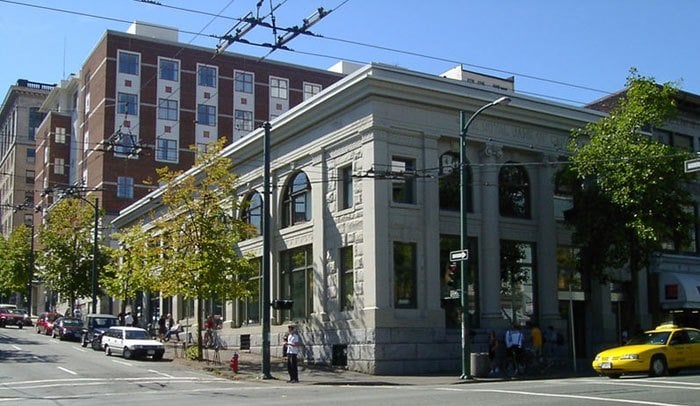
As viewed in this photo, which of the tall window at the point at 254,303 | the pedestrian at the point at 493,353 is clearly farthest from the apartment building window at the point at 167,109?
the pedestrian at the point at 493,353

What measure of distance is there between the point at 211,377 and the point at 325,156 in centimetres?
1050

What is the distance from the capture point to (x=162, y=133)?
72.6 metres

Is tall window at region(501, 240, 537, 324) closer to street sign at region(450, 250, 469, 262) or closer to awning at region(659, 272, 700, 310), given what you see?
street sign at region(450, 250, 469, 262)

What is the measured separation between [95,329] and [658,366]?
2751cm

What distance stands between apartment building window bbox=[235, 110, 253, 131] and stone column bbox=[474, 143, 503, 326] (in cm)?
4539

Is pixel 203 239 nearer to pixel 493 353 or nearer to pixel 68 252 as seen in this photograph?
pixel 493 353

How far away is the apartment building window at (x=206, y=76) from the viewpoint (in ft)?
244

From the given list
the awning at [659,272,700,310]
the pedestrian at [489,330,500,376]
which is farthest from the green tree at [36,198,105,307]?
the awning at [659,272,700,310]

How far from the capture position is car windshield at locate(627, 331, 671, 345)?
2543 centimetres

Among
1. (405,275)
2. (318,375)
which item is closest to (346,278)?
(405,275)

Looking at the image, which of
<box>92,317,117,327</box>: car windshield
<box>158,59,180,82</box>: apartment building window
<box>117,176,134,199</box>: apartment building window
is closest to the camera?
<box>92,317,117,327</box>: car windshield

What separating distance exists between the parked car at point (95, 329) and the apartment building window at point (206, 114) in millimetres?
32777

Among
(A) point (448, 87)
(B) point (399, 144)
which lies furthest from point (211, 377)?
(A) point (448, 87)

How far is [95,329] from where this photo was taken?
4156 cm
